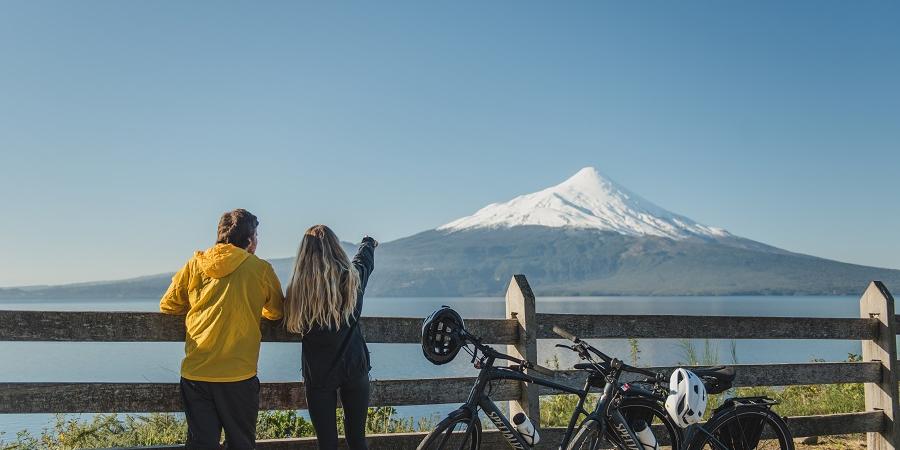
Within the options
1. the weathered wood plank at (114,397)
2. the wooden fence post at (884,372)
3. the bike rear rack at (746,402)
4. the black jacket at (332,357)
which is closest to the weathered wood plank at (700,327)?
the wooden fence post at (884,372)

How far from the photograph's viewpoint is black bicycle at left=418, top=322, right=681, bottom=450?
4.76 meters

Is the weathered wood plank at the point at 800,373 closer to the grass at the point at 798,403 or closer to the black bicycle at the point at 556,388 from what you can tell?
the black bicycle at the point at 556,388

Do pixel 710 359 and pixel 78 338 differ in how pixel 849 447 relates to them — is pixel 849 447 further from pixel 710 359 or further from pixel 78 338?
pixel 78 338

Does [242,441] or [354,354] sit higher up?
[354,354]

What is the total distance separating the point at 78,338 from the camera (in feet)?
17.1

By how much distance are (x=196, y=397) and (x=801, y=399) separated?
8487 mm

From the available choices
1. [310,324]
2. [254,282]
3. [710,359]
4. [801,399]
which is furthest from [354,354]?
[801,399]

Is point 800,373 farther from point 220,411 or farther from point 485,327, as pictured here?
point 220,411

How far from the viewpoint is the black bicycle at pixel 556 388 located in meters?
4.76

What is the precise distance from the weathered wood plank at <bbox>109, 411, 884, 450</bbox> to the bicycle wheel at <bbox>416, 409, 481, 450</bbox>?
43.0 inches

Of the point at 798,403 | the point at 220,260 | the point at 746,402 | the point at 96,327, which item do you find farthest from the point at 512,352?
the point at 798,403

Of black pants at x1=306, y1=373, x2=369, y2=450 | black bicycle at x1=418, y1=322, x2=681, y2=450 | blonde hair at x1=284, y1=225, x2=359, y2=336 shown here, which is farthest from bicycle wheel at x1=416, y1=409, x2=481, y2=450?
blonde hair at x1=284, y1=225, x2=359, y2=336

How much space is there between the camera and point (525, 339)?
6.21m

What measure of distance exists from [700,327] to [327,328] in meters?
3.36
